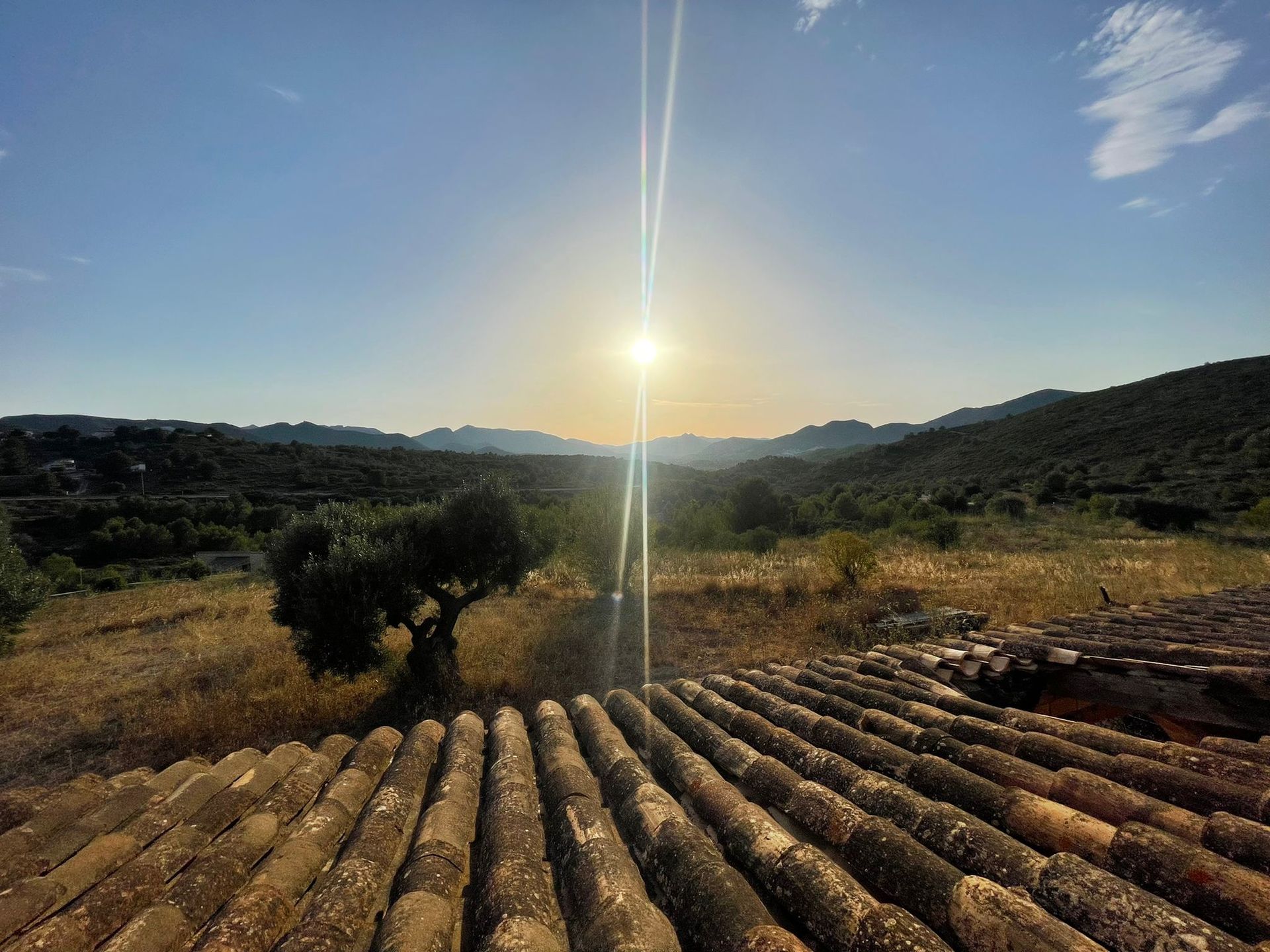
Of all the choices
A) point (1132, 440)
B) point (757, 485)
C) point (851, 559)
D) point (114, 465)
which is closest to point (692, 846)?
point (851, 559)

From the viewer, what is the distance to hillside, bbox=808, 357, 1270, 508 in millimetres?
37188

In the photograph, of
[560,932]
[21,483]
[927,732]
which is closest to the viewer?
[560,932]

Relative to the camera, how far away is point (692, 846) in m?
2.54

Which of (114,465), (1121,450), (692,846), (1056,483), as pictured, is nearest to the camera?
(692,846)

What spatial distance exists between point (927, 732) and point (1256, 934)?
1897mm

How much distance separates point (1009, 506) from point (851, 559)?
23.6 m

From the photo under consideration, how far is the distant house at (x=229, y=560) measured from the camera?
31.7 metres

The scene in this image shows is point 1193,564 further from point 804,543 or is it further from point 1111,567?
point 804,543

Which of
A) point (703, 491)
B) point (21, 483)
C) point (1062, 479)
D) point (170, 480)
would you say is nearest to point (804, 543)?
point (1062, 479)

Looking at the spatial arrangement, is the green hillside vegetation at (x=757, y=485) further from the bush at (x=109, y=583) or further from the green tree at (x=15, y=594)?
the green tree at (x=15, y=594)

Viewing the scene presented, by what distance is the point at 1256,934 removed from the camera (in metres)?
1.70

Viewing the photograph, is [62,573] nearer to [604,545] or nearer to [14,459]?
[604,545]

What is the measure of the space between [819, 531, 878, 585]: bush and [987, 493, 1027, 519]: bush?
69.8 feet

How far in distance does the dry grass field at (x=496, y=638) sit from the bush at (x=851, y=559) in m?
0.67
